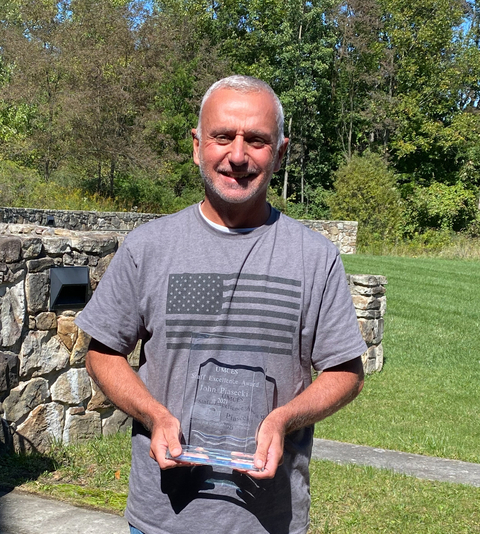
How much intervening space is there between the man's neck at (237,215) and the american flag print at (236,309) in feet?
0.53

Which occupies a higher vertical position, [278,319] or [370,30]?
[370,30]

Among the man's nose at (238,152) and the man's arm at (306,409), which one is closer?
the man's arm at (306,409)

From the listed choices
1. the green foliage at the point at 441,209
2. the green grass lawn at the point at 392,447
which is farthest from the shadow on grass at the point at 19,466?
the green foliage at the point at 441,209

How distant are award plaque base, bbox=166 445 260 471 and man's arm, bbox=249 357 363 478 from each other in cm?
3

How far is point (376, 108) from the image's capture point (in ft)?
125

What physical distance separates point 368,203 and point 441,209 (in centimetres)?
630

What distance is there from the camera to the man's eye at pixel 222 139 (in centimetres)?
198

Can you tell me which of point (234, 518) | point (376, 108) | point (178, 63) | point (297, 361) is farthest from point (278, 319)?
point (376, 108)

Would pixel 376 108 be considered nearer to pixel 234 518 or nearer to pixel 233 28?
pixel 233 28

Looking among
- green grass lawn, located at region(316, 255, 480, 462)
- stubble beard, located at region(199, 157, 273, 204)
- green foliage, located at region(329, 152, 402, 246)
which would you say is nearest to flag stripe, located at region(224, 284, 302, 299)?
stubble beard, located at region(199, 157, 273, 204)

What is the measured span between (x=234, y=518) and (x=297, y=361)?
0.42 m

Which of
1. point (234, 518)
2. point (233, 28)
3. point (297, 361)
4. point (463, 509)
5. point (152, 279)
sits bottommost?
point (463, 509)

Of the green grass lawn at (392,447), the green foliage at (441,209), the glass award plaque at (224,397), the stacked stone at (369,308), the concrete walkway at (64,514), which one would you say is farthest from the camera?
the green foliage at (441,209)

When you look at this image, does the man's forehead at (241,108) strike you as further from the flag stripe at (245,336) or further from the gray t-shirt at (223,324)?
the flag stripe at (245,336)
